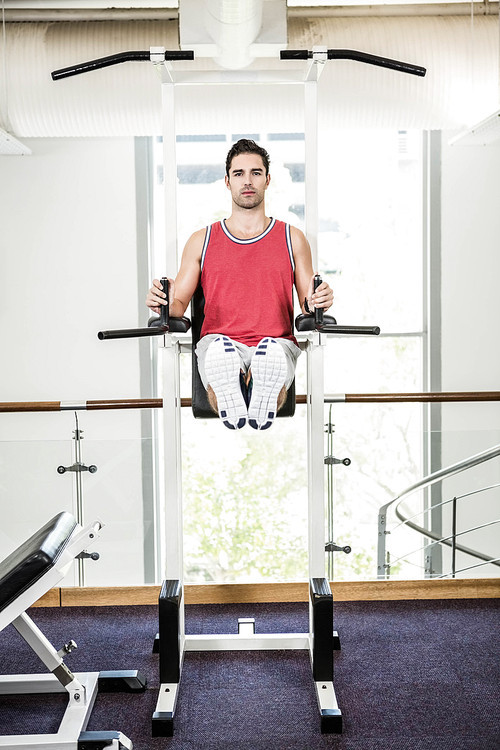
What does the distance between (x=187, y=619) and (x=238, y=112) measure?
266 cm

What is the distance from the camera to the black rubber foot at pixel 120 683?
2.56 metres

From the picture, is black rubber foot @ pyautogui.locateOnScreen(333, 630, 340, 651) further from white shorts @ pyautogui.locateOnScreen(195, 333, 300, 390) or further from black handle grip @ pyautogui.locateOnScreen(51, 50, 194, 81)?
black handle grip @ pyautogui.locateOnScreen(51, 50, 194, 81)

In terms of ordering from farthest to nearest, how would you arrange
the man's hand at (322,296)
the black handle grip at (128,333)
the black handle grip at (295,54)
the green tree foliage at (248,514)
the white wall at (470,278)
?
the white wall at (470,278) → the green tree foliage at (248,514) → the black handle grip at (295,54) → the man's hand at (322,296) → the black handle grip at (128,333)

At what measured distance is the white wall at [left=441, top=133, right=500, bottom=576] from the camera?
547 cm

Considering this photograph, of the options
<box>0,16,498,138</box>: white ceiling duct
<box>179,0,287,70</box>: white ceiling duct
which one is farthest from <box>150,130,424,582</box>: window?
<box>179,0,287,70</box>: white ceiling duct

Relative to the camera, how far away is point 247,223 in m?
2.71

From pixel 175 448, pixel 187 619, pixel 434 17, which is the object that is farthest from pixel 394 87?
pixel 187 619

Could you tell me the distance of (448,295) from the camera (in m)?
5.62

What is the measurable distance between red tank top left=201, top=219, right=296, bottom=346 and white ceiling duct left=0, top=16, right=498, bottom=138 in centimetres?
177

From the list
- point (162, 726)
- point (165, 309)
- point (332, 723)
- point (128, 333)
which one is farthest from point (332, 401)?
point (162, 726)

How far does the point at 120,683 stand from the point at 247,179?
174cm

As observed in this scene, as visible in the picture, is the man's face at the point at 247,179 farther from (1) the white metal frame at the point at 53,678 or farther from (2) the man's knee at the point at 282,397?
Answer: (1) the white metal frame at the point at 53,678

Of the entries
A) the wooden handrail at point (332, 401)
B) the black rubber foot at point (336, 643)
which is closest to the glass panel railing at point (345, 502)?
the wooden handrail at point (332, 401)

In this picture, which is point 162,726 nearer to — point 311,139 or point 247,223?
point 247,223
